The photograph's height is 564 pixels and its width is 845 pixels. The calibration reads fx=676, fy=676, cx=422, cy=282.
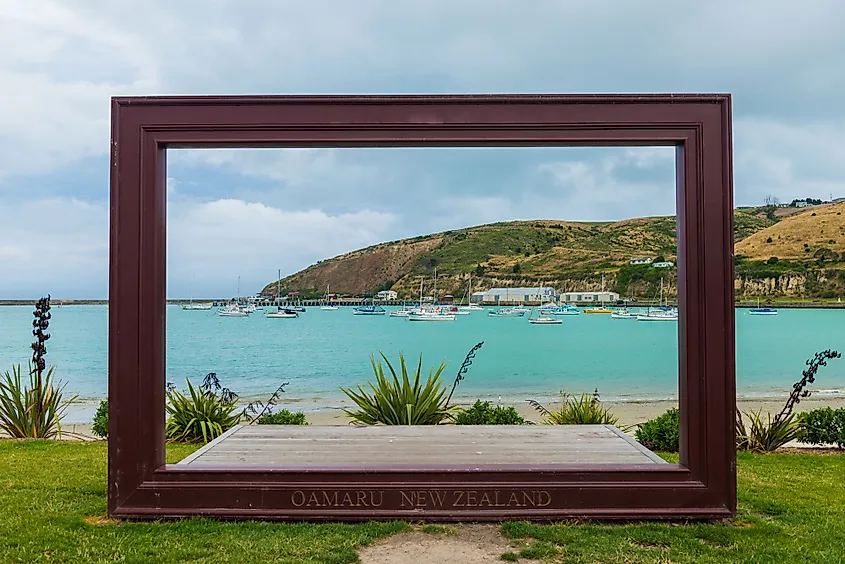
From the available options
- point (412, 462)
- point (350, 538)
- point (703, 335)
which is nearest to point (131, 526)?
point (350, 538)

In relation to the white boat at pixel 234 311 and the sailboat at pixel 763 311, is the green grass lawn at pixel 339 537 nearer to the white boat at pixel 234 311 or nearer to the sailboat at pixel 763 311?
the sailboat at pixel 763 311

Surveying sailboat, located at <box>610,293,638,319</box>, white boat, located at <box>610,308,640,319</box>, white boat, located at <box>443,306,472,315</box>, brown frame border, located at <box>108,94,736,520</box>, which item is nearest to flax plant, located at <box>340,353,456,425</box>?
brown frame border, located at <box>108,94,736,520</box>

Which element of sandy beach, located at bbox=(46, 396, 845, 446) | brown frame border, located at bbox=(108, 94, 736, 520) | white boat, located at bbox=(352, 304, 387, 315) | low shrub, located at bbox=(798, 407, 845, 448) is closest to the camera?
brown frame border, located at bbox=(108, 94, 736, 520)

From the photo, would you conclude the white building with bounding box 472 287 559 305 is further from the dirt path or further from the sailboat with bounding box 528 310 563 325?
the dirt path

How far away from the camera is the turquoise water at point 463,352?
24.1 meters

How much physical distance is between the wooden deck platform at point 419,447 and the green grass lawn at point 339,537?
0.50 meters

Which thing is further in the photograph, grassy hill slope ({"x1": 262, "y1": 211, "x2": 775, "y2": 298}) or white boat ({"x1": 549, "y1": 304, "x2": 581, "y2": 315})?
white boat ({"x1": 549, "y1": 304, "x2": 581, "y2": 315})

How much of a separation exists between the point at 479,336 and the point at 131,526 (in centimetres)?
3999

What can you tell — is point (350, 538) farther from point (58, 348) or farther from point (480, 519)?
point (58, 348)

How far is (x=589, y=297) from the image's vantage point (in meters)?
45.1

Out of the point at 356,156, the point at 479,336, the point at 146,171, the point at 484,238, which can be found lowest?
the point at 479,336

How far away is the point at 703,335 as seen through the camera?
12.0ft

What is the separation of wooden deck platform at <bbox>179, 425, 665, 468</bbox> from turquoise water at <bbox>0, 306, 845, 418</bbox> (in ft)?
37.0

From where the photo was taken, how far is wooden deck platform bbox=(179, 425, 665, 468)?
4.15 metres
